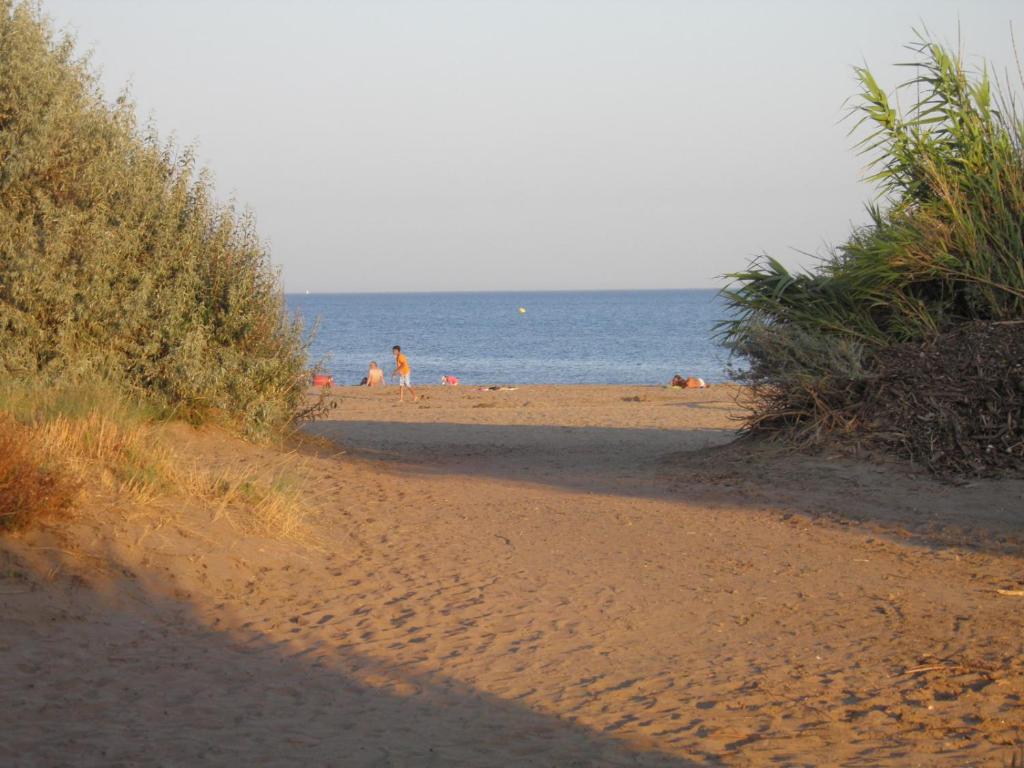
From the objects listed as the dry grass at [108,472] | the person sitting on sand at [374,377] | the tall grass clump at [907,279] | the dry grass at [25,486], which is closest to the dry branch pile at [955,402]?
the tall grass clump at [907,279]

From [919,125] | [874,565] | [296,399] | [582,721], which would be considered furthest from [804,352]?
[582,721]

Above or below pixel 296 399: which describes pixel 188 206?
above

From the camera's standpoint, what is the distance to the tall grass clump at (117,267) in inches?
472

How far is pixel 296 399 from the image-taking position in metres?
14.9

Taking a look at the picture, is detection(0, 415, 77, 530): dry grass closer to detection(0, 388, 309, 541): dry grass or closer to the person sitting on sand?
detection(0, 388, 309, 541): dry grass

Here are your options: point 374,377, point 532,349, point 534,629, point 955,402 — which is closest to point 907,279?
point 955,402

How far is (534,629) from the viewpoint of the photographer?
6.93 metres

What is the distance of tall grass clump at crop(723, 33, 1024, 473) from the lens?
1246 cm

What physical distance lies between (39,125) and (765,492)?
9166 millimetres

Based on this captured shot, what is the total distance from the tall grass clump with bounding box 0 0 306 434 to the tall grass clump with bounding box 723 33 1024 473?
21.6ft

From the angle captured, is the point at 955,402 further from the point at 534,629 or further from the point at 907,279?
the point at 534,629

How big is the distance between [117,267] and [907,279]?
949cm

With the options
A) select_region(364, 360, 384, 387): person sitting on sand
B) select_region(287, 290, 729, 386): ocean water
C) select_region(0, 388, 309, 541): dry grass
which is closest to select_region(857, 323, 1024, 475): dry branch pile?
select_region(0, 388, 309, 541): dry grass

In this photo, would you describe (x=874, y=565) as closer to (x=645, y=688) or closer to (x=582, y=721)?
(x=645, y=688)
